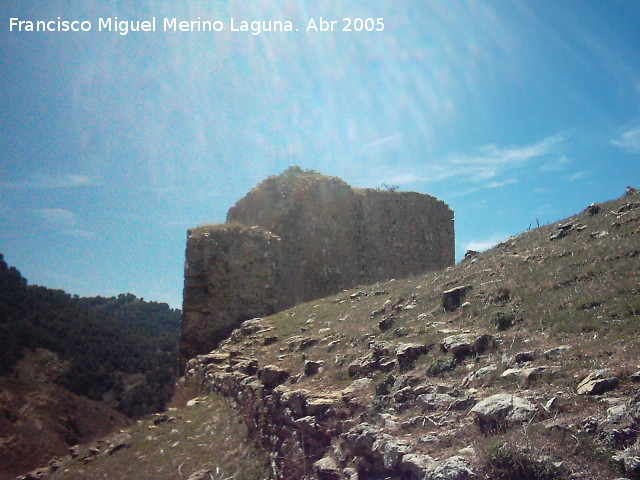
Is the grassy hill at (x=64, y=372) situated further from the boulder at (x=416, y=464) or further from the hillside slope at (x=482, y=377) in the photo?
the boulder at (x=416, y=464)

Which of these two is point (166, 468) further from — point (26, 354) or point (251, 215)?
point (26, 354)

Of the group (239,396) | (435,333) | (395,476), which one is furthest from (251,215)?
(395,476)

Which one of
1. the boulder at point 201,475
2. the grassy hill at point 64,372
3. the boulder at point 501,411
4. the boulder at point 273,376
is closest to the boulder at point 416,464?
the boulder at point 501,411

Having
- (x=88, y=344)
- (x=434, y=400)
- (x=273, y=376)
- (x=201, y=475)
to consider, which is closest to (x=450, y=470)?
(x=434, y=400)

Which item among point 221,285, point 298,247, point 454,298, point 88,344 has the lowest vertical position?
point 454,298

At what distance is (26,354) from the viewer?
118 ft

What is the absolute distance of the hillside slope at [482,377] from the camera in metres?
3.22

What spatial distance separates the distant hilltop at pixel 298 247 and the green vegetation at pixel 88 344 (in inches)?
477

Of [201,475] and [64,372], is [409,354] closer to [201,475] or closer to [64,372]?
[201,475]

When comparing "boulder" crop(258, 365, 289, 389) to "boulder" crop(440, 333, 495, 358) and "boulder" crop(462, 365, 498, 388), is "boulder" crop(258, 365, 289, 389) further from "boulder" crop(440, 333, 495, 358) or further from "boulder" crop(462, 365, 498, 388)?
"boulder" crop(462, 365, 498, 388)

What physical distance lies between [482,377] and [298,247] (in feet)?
50.7

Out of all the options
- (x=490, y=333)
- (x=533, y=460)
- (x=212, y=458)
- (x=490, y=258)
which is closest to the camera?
(x=533, y=460)

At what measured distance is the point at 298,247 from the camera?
19.7 metres

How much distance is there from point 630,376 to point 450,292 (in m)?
3.99
